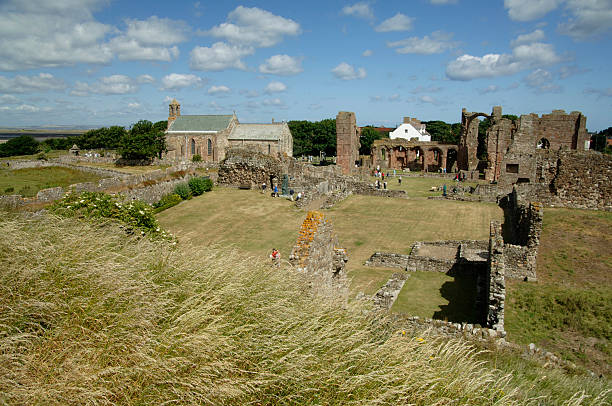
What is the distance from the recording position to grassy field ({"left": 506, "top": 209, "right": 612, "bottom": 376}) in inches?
335

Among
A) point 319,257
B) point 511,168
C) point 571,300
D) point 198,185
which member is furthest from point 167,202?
point 511,168

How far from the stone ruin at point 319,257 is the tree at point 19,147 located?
8701 cm

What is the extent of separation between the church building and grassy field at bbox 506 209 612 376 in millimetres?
48274

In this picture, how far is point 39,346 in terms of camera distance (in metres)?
3.42

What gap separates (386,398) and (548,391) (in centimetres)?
251

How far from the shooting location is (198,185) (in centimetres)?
2938

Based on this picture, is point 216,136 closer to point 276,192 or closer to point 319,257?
point 276,192

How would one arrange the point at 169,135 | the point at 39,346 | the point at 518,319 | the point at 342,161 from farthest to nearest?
the point at 169,135 < the point at 342,161 < the point at 518,319 < the point at 39,346

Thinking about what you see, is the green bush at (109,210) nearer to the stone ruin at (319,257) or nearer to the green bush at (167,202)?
the stone ruin at (319,257)

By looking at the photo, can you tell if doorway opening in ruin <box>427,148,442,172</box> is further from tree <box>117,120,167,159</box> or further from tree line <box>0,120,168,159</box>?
tree line <box>0,120,168,159</box>

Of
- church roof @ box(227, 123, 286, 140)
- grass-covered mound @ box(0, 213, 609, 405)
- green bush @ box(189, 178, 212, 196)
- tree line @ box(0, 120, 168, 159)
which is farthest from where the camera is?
church roof @ box(227, 123, 286, 140)

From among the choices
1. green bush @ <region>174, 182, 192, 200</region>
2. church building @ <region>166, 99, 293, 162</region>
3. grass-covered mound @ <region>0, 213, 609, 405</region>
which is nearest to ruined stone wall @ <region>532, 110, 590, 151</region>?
green bush @ <region>174, 182, 192, 200</region>

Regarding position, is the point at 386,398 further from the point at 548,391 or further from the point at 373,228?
the point at 373,228

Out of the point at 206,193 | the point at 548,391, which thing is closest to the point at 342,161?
the point at 206,193
